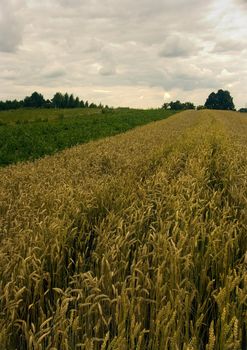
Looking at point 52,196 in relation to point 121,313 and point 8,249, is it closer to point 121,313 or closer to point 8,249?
point 8,249

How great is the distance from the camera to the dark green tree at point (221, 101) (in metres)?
125

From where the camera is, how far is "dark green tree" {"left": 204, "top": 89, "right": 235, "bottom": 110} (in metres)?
125

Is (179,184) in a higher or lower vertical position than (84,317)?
higher

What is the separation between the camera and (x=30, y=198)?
5.03 metres

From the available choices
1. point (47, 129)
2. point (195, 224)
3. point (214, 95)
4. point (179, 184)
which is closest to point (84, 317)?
point (195, 224)

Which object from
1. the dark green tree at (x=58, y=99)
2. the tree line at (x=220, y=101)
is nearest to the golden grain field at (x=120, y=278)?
the dark green tree at (x=58, y=99)

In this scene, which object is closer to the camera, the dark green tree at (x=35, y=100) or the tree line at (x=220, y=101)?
the dark green tree at (x=35, y=100)

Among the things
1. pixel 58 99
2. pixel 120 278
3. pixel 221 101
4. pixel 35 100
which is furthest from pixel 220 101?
pixel 120 278

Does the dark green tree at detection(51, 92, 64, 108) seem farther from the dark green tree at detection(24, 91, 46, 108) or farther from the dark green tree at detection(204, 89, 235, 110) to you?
the dark green tree at detection(204, 89, 235, 110)

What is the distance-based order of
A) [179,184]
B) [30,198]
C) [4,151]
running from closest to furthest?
1. [30,198]
2. [179,184]
3. [4,151]

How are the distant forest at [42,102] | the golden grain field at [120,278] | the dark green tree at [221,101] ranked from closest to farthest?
1. the golden grain field at [120,278]
2. the distant forest at [42,102]
3. the dark green tree at [221,101]

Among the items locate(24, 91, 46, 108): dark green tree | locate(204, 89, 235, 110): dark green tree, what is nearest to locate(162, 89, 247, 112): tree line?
locate(204, 89, 235, 110): dark green tree

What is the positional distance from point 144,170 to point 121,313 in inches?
222

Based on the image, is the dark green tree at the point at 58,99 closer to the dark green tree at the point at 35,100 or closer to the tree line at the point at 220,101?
the dark green tree at the point at 35,100
